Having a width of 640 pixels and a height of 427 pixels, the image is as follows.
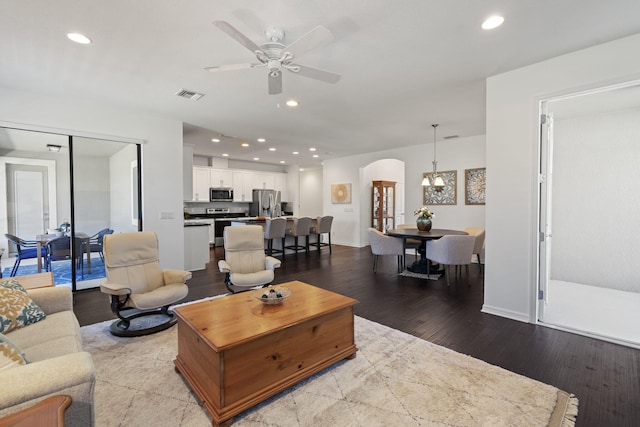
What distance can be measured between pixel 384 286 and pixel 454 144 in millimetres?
3814

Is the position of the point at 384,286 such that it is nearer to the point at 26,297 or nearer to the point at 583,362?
the point at 583,362

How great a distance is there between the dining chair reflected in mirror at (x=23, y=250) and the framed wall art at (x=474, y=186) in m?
7.30

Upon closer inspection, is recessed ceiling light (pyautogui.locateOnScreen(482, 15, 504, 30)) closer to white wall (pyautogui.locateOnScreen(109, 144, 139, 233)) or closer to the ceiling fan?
the ceiling fan

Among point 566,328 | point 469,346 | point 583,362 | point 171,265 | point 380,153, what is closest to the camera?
point 583,362

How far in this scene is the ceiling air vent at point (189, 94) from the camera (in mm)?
3602

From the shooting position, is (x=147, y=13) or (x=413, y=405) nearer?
(x=413, y=405)

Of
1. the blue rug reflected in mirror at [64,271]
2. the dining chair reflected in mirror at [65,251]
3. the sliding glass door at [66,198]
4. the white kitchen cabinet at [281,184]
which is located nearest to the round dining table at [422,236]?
the sliding glass door at [66,198]

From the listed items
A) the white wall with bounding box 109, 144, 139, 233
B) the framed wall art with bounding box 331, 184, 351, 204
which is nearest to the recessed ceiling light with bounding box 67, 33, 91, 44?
the white wall with bounding box 109, 144, 139, 233

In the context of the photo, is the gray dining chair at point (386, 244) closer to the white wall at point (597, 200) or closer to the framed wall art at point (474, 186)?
the framed wall art at point (474, 186)

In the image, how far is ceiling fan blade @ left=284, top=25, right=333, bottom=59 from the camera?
190 cm

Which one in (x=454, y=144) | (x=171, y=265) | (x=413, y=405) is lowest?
(x=413, y=405)

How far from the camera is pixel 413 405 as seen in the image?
72.1 inches

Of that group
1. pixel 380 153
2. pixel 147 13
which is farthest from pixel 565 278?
pixel 147 13

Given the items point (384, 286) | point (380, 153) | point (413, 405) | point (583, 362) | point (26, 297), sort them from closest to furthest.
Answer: point (413, 405)
point (26, 297)
point (583, 362)
point (384, 286)
point (380, 153)
